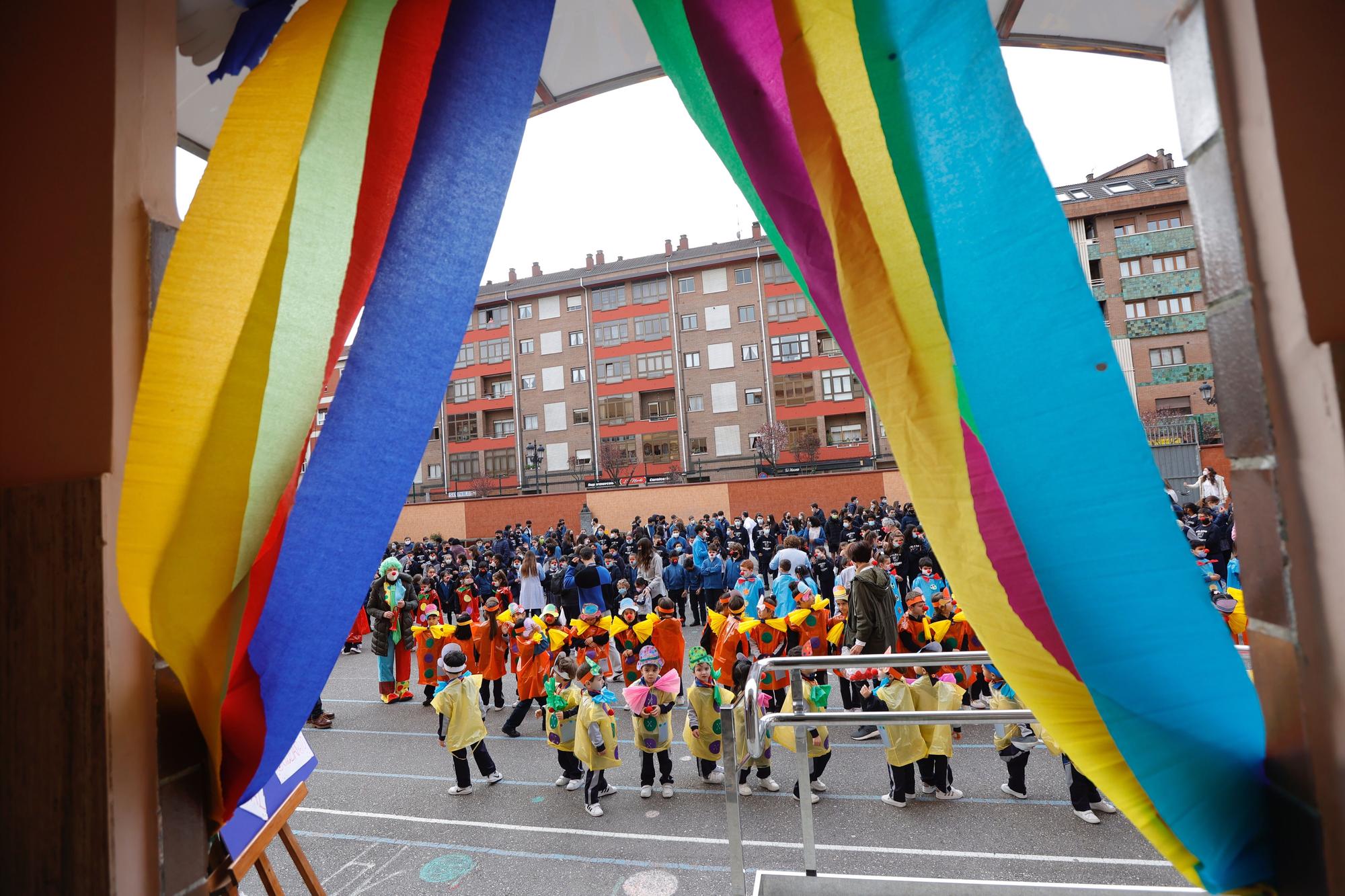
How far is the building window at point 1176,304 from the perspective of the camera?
102 ft

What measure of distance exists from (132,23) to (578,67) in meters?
1.36

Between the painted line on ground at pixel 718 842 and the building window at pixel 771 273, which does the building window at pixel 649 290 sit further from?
the painted line on ground at pixel 718 842

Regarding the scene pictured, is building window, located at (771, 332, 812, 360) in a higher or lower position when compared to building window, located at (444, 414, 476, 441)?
higher

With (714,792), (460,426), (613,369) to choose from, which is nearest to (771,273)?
(613,369)

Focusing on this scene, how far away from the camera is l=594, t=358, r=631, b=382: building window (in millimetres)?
38094

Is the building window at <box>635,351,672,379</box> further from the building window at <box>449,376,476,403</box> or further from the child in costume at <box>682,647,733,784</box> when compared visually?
the child in costume at <box>682,647,733,784</box>

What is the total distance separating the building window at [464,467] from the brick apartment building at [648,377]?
0.09m

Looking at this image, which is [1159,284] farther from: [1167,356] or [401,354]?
[401,354]

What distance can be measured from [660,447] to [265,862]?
114 feet

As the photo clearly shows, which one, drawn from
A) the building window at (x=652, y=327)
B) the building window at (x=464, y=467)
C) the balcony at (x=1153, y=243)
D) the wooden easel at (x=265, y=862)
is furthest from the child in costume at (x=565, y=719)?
the building window at (x=464, y=467)

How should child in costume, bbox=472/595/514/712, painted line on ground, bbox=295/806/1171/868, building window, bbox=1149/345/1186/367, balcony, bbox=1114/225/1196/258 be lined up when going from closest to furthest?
painted line on ground, bbox=295/806/1171/868 → child in costume, bbox=472/595/514/712 → balcony, bbox=1114/225/1196/258 → building window, bbox=1149/345/1186/367

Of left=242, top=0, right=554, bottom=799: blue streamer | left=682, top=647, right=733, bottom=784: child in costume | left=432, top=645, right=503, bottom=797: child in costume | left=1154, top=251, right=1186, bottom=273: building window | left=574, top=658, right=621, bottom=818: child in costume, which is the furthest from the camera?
left=1154, top=251, right=1186, bottom=273: building window

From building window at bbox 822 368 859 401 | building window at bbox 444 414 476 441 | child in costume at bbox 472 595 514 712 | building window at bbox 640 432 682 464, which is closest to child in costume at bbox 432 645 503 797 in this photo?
child in costume at bbox 472 595 514 712

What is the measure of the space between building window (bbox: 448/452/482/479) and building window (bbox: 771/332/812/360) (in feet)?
59.6
